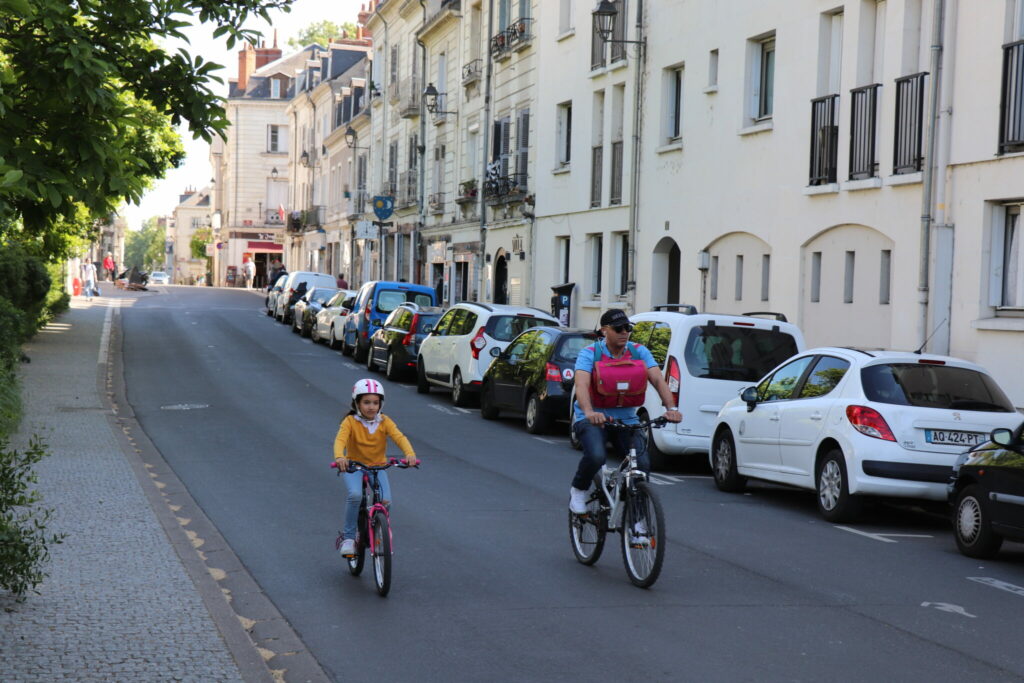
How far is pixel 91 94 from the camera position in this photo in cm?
858

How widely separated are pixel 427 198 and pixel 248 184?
162 ft

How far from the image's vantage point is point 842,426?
37.2 feet

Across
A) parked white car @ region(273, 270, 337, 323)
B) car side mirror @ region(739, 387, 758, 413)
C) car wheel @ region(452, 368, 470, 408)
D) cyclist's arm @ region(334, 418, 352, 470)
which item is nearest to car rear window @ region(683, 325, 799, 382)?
car side mirror @ region(739, 387, 758, 413)

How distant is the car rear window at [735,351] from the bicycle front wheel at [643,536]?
20.3 feet

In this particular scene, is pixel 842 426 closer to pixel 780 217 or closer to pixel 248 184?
pixel 780 217

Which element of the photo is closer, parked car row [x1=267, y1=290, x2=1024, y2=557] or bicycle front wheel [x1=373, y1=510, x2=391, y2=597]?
bicycle front wheel [x1=373, y1=510, x2=391, y2=597]

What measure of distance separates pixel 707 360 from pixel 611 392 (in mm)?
5959

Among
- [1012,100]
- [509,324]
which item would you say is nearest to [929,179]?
[1012,100]

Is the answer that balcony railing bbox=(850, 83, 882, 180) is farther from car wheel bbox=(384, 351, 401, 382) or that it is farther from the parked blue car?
the parked blue car

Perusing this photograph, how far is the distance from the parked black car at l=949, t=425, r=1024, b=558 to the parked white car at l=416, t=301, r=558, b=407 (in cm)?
1189

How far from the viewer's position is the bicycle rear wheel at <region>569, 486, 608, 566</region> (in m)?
8.97

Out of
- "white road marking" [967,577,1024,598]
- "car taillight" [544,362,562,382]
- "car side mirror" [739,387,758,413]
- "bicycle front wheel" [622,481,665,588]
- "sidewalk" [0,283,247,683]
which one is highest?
"car side mirror" [739,387,758,413]

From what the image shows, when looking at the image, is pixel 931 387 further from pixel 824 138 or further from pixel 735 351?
pixel 824 138

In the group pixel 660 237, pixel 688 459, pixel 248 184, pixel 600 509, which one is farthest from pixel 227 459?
pixel 248 184
